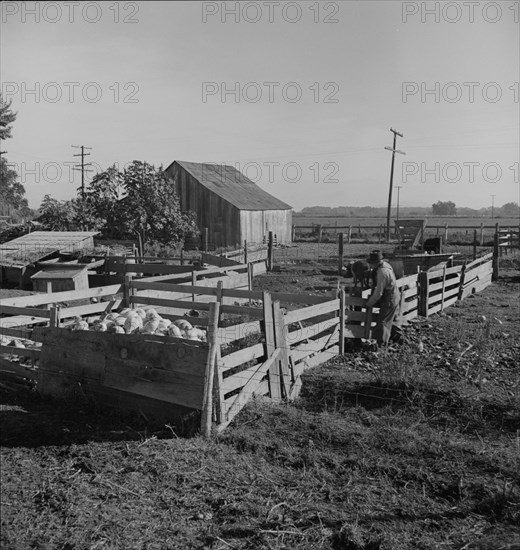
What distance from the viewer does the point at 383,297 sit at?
34.4 feet

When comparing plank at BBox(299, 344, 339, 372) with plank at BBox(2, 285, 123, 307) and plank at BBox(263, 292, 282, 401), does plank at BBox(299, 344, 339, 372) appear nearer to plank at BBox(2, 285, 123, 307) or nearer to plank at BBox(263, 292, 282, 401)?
plank at BBox(263, 292, 282, 401)

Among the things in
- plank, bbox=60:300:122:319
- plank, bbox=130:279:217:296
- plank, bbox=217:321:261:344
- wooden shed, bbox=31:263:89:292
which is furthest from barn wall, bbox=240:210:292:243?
plank, bbox=217:321:261:344

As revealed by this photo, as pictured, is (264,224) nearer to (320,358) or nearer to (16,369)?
(320,358)

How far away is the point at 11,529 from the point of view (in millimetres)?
4148

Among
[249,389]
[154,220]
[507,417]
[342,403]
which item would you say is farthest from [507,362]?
[154,220]

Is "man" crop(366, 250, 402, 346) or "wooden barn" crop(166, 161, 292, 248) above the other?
"wooden barn" crop(166, 161, 292, 248)

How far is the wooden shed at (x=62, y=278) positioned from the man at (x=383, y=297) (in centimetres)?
1010

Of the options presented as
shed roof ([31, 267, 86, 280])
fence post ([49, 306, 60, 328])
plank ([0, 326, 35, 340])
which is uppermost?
fence post ([49, 306, 60, 328])

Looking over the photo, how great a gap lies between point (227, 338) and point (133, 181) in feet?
84.4

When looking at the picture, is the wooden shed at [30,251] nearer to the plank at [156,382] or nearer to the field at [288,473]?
the field at [288,473]

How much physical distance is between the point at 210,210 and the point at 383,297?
27.6 meters

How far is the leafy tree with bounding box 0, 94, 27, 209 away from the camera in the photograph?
47062 millimetres

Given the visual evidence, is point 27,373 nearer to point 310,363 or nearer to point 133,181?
point 310,363

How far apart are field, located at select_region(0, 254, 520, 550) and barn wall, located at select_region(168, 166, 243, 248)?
29012mm
